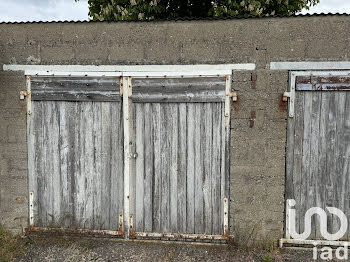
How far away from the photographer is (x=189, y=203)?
4.66 meters

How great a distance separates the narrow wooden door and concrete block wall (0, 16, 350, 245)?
0.79 feet

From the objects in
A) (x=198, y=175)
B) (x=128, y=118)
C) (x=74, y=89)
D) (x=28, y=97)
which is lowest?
(x=198, y=175)

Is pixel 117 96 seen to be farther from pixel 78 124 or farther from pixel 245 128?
pixel 245 128

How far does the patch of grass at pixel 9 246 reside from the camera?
4.41 meters

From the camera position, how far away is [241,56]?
4.38 meters

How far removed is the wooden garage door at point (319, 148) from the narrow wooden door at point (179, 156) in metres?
0.94

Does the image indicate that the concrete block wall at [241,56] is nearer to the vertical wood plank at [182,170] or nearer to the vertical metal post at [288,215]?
the vertical metal post at [288,215]

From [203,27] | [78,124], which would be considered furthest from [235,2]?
[78,124]

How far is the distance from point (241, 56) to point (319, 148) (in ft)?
5.28

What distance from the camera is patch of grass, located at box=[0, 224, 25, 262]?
4.41 meters

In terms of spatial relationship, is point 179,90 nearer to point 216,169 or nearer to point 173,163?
point 173,163

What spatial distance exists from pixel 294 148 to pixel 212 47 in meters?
1.75

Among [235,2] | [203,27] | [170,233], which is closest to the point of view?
[203,27]

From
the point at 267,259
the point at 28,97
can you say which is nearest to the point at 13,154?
the point at 28,97
